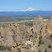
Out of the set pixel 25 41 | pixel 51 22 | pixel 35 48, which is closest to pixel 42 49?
pixel 35 48

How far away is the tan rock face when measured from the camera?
42.5 ft

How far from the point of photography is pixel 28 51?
1255 cm

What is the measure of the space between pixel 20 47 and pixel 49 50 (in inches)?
55.2

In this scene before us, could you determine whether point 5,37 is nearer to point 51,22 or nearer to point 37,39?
point 37,39

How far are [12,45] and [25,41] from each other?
0.80 meters

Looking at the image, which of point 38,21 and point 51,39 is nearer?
point 51,39

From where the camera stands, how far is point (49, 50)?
12.9 m

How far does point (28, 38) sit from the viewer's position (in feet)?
48.0

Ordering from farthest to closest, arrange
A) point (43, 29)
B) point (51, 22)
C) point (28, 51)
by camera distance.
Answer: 1. point (51, 22)
2. point (43, 29)
3. point (28, 51)

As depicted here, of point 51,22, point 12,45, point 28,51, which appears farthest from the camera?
point 51,22

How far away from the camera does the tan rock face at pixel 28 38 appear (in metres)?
12.9

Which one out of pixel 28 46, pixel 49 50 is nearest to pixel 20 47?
pixel 28 46

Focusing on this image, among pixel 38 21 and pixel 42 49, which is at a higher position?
pixel 38 21

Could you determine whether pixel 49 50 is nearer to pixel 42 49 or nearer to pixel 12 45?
pixel 42 49
